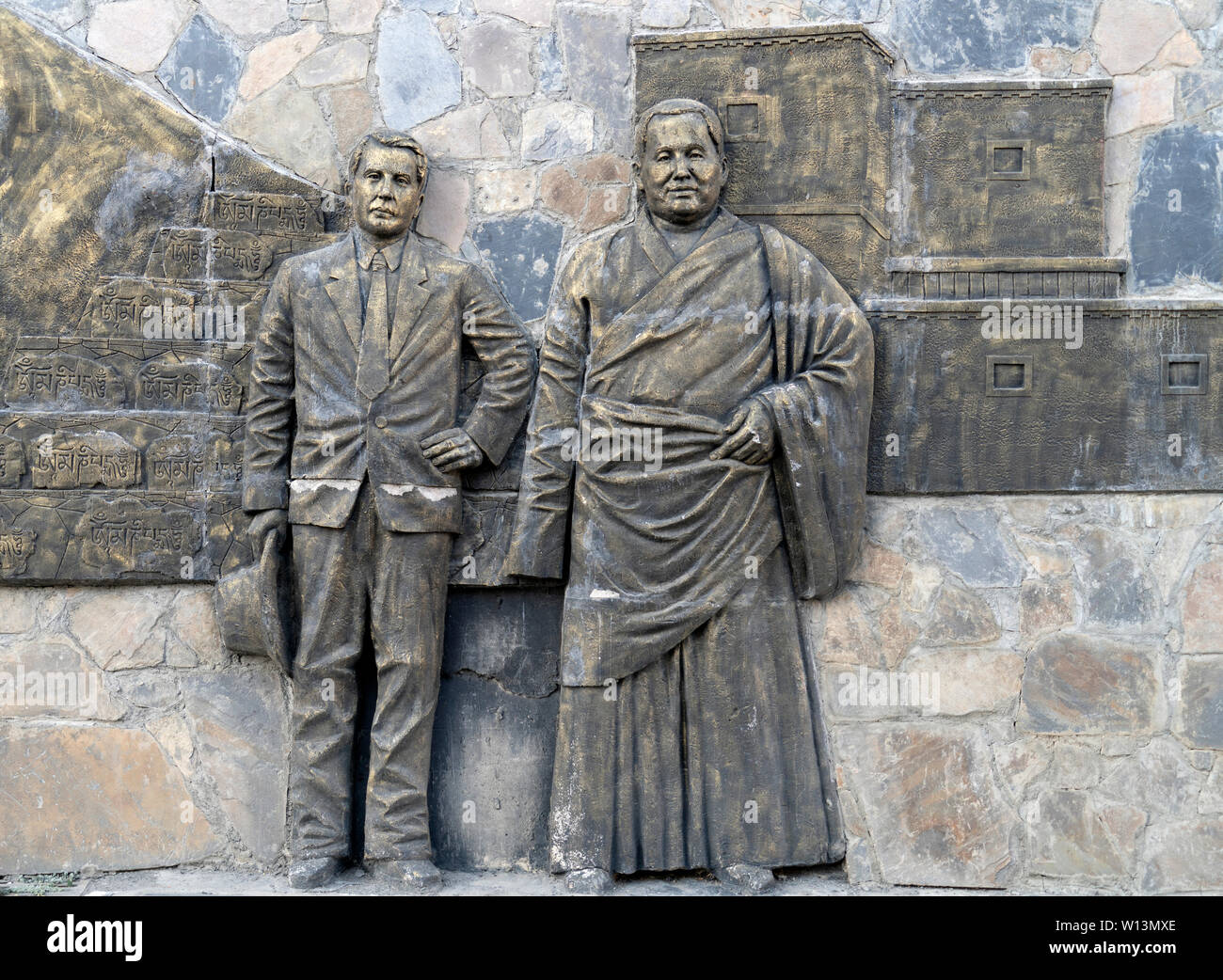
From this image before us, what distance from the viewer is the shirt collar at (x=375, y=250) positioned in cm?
545

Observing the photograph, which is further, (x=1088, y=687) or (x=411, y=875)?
(x=1088, y=687)

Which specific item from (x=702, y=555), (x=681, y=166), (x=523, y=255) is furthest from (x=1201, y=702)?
(x=523, y=255)

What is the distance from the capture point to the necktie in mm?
5336

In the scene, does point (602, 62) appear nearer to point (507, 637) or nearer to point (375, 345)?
point (375, 345)

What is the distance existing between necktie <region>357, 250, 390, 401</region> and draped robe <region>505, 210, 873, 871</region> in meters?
0.66

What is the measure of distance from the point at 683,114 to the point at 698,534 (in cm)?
156

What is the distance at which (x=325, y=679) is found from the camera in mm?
5352

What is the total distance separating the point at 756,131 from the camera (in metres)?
5.52

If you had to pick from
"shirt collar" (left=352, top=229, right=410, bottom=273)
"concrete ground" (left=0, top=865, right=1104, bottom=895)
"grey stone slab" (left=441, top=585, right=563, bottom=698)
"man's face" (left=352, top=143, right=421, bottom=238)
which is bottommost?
"concrete ground" (left=0, top=865, right=1104, bottom=895)

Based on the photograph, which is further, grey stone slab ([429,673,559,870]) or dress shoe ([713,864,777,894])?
grey stone slab ([429,673,559,870])

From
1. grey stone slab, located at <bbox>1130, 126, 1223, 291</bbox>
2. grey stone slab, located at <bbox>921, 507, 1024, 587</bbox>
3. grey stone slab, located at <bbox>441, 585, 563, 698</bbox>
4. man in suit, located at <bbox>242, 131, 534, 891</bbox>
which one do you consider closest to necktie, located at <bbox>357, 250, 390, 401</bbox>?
man in suit, located at <bbox>242, 131, 534, 891</bbox>

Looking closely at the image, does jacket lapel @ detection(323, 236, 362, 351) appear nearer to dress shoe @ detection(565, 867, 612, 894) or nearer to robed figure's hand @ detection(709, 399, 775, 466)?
robed figure's hand @ detection(709, 399, 775, 466)

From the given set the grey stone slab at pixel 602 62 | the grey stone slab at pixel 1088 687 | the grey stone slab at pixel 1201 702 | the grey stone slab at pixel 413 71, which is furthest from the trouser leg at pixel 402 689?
the grey stone slab at pixel 1201 702

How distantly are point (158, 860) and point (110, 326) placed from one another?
205 centimetres
